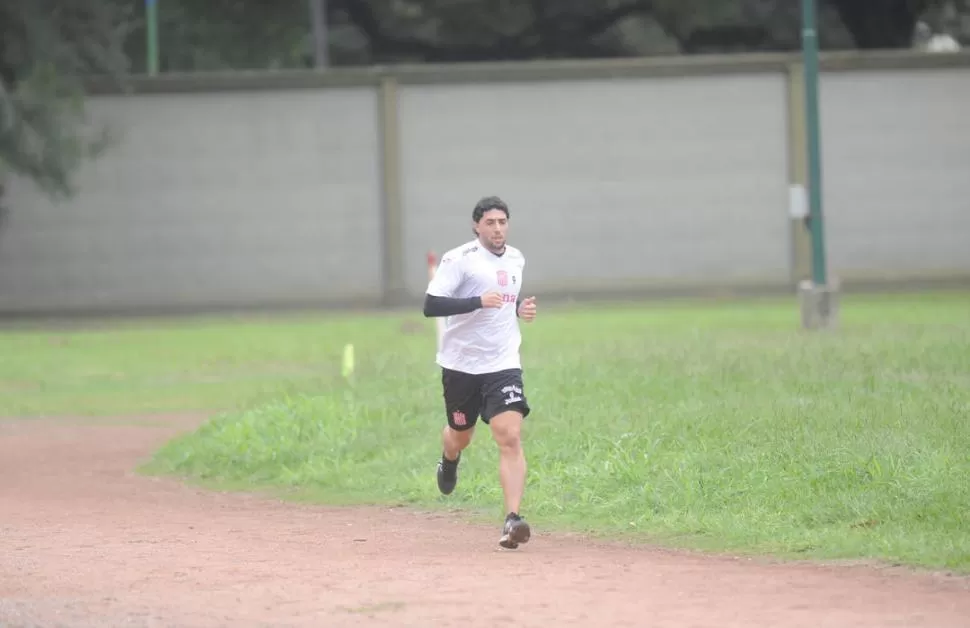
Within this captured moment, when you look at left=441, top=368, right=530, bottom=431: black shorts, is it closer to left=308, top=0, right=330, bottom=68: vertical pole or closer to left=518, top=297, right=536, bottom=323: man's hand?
left=518, top=297, right=536, bottom=323: man's hand

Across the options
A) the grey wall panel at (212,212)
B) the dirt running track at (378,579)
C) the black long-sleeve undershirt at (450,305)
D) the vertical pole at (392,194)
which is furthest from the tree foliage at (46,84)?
the black long-sleeve undershirt at (450,305)

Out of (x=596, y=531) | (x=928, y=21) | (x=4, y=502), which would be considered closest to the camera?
(x=596, y=531)

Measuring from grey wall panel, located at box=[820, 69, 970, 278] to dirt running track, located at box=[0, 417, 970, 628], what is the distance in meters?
22.0

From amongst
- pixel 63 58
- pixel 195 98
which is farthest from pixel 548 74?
pixel 63 58

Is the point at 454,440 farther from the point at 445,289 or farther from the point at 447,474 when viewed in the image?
the point at 445,289

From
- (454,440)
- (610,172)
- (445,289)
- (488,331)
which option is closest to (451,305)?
(445,289)

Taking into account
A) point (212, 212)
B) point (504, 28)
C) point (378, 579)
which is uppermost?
point (504, 28)

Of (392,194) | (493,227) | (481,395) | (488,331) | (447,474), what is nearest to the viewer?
(493,227)

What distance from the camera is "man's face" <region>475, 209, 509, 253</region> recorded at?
34.0ft

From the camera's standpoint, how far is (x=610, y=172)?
1288 inches

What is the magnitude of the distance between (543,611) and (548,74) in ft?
82.7

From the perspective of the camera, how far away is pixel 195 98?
3262 cm

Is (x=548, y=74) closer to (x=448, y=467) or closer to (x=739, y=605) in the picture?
(x=448, y=467)

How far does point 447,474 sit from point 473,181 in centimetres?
2137
